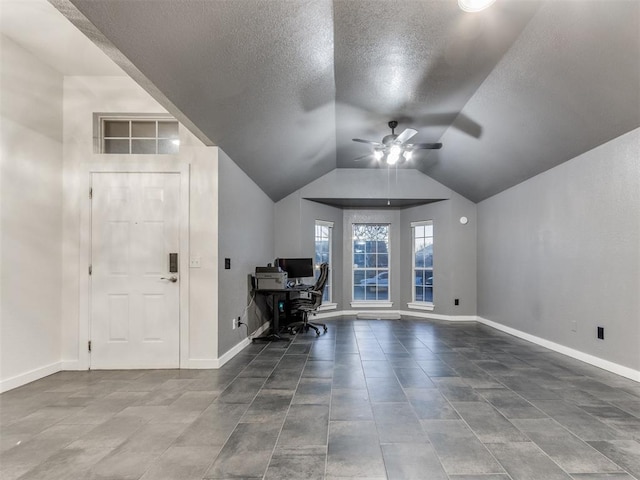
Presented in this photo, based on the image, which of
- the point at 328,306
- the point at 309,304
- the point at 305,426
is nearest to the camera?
the point at 305,426

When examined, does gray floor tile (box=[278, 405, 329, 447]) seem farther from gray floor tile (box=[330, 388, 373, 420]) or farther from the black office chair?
the black office chair

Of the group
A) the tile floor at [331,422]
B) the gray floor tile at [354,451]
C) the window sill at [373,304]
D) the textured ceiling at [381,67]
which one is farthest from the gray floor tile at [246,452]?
the window sill at [373,304]


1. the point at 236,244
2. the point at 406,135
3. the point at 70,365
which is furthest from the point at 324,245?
the point at 70,365

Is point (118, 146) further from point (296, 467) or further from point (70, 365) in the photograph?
point (296, 467)

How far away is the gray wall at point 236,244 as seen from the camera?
345 centimetres

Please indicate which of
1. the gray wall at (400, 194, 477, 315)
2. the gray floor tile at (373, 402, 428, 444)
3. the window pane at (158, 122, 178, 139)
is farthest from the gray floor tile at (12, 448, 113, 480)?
the gray wall at (400, 194, 477, 315)

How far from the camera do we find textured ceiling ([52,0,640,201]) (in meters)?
2.00

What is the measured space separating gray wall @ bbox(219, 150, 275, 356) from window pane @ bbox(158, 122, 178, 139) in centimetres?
57

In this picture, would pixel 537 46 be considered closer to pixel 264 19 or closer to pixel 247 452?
pixel 264 19

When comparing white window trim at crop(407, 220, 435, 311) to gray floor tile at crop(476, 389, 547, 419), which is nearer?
gray floor tile at crop(476, 389, 547, 419)

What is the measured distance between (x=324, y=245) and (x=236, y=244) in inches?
111

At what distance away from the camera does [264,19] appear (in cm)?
210

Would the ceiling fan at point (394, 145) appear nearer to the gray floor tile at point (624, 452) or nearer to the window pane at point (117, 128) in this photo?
the window pane at point (117, 128)

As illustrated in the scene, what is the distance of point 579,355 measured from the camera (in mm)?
3568
